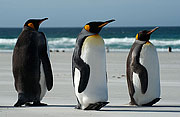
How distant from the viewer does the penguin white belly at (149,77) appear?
24.0ft

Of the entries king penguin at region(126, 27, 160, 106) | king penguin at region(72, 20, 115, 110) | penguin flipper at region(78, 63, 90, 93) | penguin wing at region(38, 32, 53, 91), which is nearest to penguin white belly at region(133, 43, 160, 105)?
king penguin at region(126, 27, 160, 106)

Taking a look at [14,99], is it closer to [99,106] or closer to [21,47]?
[21,47]

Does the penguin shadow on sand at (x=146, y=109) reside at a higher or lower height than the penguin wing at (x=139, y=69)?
lower

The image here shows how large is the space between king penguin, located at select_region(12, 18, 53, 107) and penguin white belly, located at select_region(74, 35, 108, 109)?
99 cm

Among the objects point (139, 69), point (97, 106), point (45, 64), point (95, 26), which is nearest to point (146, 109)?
point (139, 69)

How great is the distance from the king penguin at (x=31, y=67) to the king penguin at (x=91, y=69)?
3.06 feet

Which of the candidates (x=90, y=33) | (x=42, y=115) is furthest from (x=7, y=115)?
(x=90, y=33)

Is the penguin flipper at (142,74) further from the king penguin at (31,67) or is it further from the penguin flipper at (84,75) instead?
the king penguin at (31,67)

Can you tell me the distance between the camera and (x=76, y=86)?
6.50 meters

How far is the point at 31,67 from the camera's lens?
714cm

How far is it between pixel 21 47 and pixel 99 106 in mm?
1897

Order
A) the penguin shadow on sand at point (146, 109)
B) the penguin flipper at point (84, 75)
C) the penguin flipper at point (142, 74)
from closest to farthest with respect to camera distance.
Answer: the penguin flipper at point (84, 75)
the penguin shadow on sand at point (146, 109)
the penguin flipper at point (142, 74)

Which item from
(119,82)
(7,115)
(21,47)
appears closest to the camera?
(7,115)

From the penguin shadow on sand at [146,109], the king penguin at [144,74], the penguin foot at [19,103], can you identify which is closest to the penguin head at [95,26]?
the king penguin at [144,74]
